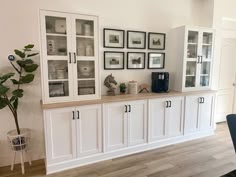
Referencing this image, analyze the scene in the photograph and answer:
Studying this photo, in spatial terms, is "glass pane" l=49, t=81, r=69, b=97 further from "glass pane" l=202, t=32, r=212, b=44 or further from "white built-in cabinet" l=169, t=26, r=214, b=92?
"glass pane" l=202, t=32, r=212, b=44

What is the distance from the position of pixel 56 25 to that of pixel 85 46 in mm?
488

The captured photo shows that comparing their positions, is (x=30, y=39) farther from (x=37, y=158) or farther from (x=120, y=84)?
(x=37, y=158)

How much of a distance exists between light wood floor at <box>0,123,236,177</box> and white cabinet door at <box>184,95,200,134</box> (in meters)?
0.38

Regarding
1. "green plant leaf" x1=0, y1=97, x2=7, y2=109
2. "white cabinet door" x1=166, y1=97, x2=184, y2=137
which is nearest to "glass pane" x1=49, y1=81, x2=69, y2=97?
"green plant leaf" x1=0, y1=97, x2=7, y2=109

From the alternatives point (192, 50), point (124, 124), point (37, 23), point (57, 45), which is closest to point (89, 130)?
point (124, 124)

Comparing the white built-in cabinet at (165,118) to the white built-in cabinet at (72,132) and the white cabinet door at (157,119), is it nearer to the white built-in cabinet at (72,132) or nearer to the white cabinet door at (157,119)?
the white cabinet door at (157,119)

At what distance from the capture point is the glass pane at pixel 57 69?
8.56 feet

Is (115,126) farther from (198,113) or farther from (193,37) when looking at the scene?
(193,37)

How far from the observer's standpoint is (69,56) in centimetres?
264

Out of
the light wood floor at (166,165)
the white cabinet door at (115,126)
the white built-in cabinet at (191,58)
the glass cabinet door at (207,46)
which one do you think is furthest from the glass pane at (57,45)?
the glass cabinet door at (207,46)

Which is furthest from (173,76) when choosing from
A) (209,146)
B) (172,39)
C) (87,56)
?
(87,56)

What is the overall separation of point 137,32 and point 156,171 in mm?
2372

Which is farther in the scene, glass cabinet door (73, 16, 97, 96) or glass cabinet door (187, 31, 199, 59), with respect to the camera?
glass cabinet door (187, 31, 199, 59)

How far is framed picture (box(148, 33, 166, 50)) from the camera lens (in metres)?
3.60
